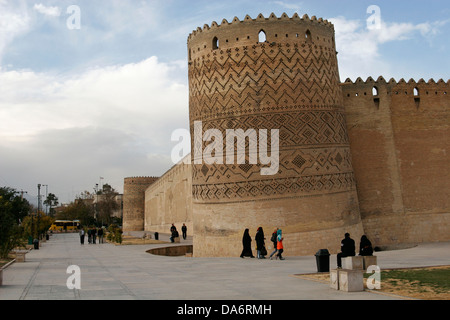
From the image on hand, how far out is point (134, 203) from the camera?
44875mm

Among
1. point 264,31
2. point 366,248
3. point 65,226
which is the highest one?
point 264,31

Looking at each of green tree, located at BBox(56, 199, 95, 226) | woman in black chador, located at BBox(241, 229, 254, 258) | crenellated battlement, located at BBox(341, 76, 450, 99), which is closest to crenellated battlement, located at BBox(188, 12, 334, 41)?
crenellated battlement, located at BBox(341, 76, 450, 99)

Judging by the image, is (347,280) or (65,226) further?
(65,226)

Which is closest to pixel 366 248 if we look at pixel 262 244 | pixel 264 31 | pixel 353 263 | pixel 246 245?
pixel 353 263

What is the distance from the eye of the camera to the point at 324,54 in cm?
1478

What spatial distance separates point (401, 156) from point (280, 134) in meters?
5.42

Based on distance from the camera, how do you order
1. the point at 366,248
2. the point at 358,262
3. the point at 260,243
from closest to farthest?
the point at 358,262, the point at 366,248, the point at 260,243

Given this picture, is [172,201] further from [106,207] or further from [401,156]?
[106,207]

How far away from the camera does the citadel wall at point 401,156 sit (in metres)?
16.1

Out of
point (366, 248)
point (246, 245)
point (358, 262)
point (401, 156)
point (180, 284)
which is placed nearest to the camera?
point (180, 284)

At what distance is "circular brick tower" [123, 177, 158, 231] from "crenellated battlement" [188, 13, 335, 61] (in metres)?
31.6
